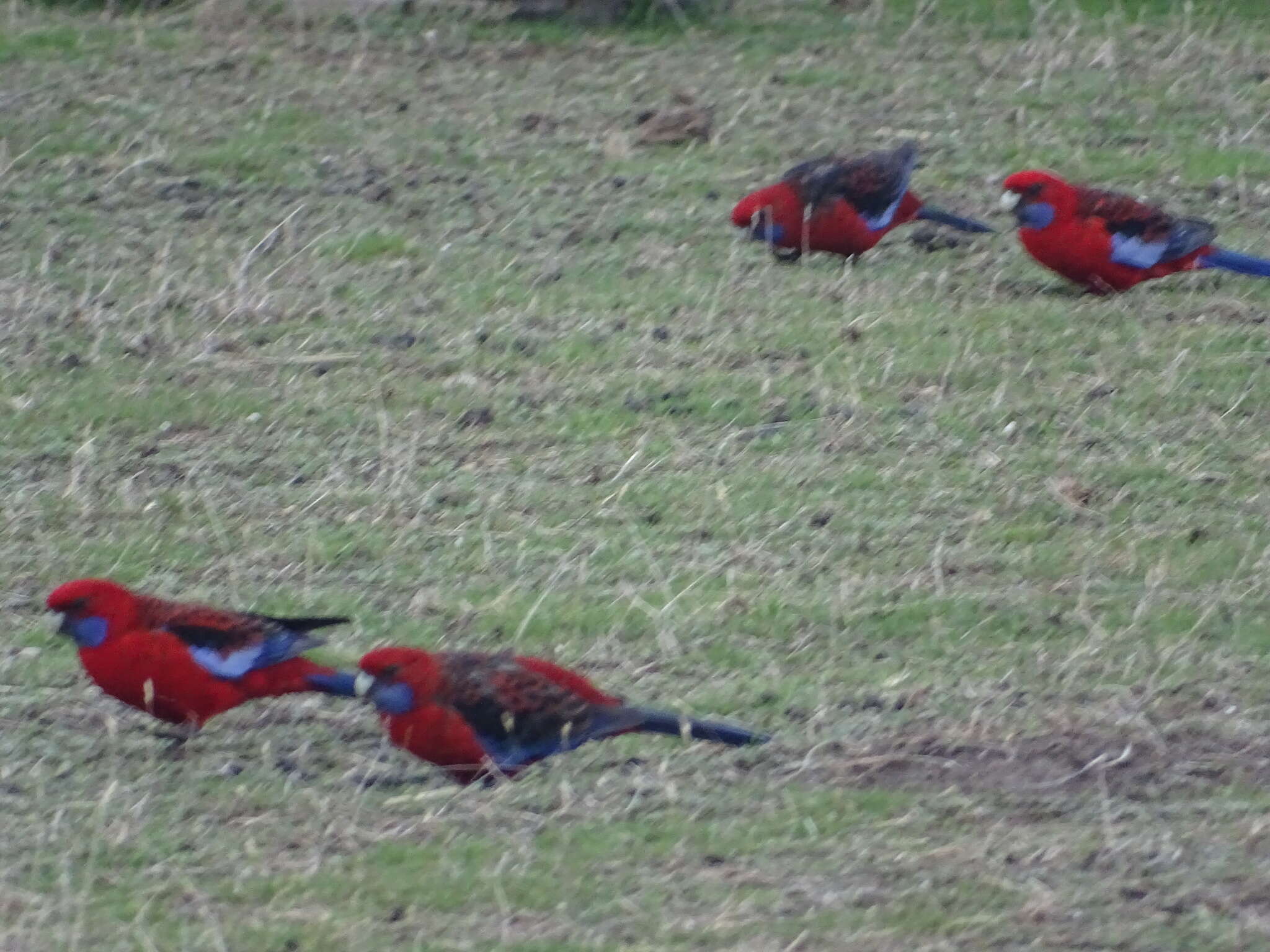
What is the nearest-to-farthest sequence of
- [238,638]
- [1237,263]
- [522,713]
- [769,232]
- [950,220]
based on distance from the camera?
[522,713] < [238,638] < [1237,263] < [769,232] < [950,220]

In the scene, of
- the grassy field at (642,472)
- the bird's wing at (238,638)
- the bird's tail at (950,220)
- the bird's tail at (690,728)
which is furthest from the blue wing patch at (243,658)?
the bird's tail at (950,220)

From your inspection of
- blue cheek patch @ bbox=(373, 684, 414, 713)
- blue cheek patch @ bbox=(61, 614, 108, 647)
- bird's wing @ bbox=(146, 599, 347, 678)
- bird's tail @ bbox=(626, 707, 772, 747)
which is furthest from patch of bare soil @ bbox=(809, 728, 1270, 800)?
blue cheek patch @ bbox=(61, 614, 108, 647)

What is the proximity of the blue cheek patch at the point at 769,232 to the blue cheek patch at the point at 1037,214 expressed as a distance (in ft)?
2.63

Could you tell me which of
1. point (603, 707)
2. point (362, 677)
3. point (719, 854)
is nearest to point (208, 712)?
point (362, 677)

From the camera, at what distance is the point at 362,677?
4293mm

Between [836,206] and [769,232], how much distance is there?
26 centimetres

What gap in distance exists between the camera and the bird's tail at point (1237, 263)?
7.02 m

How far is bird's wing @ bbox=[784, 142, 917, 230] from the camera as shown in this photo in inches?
279

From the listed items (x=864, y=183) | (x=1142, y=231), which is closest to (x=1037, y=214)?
(x=1142, y=231)

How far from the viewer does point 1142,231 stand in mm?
6785

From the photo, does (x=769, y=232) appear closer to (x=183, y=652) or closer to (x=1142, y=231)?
(x=1142, y=231)

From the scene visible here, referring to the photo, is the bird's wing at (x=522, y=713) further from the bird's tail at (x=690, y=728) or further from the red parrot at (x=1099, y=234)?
the red parrot at (x=1099, y=234)

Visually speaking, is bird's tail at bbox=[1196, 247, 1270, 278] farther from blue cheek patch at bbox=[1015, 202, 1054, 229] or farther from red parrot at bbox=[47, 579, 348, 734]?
red parrot at bbox=[47, 579, 348, 734]

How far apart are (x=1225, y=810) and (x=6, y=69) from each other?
6.82 meters
